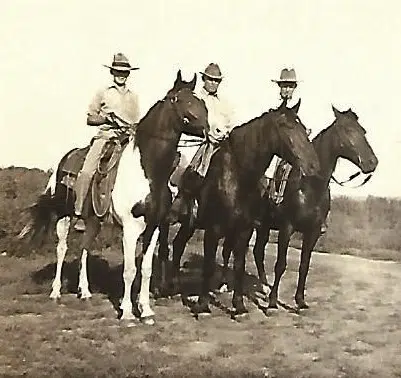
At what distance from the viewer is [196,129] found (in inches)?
87.3

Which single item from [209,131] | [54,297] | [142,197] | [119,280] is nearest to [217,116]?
[209,131]

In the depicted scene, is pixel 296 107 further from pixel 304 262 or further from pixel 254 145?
pixel 304 262

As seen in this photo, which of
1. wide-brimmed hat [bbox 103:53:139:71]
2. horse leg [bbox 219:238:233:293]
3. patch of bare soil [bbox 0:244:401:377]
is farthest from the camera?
horse leg [bbox 219:238:233:293]

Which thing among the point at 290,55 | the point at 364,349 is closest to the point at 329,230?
the point at 364,349

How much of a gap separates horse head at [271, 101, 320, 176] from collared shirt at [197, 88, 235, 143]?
129 mm

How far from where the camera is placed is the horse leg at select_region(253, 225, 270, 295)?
2.24 meters

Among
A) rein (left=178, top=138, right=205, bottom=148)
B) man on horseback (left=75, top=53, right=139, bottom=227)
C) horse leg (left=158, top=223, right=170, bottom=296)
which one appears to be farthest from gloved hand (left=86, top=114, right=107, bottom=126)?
horse leg (left=158, top=223, right=170, bottom=296)

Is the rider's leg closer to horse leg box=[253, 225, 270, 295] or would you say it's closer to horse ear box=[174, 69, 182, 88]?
horse ear box=[174, 69, 182, 88]

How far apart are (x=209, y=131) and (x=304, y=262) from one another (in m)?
0.44

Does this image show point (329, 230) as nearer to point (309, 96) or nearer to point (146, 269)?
point (309, 96)

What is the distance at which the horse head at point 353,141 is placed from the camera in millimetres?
2213

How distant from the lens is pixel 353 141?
227cm

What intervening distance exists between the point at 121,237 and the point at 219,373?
446mm

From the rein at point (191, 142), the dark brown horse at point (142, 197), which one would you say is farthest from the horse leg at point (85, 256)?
the rein at point (191, 142)
